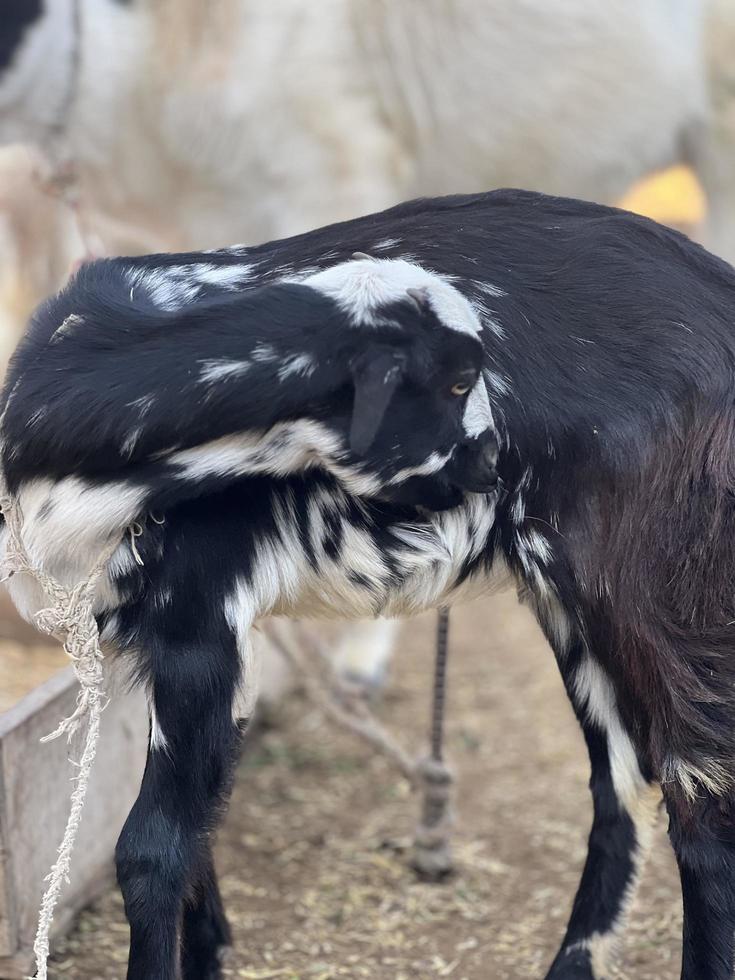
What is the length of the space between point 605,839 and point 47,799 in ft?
3.68

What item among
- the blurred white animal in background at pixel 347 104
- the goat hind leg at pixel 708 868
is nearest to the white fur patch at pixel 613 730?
the goat hind leg at pixel 708 868

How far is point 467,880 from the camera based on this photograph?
3.45 metres

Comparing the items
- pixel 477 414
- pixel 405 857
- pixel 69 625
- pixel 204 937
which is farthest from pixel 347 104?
pixel 204 937

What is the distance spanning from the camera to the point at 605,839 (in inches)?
102

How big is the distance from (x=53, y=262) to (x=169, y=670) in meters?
3.22

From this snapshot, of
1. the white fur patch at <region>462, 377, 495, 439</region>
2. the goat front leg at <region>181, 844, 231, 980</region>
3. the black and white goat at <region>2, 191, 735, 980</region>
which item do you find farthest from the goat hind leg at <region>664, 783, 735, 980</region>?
the goat front leg at <region>181, 844, 231, 980</region>

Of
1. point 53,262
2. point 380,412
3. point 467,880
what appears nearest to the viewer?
→ point 380,412

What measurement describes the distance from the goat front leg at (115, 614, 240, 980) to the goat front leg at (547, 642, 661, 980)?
0.68 m

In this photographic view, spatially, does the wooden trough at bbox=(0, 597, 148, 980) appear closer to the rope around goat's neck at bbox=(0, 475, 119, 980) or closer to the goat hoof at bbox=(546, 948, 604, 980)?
the rope around goat's neck at bbox=(0, 475, 119, 980)

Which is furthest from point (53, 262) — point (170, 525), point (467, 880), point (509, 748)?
point (170, 525)

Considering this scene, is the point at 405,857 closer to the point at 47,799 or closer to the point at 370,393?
the point at 47,799

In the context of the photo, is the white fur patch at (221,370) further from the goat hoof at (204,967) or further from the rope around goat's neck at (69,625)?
the goat hoof at (204,967)

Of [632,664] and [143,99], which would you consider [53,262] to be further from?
[632,664]

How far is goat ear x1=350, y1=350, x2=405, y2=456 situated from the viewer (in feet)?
6.56
